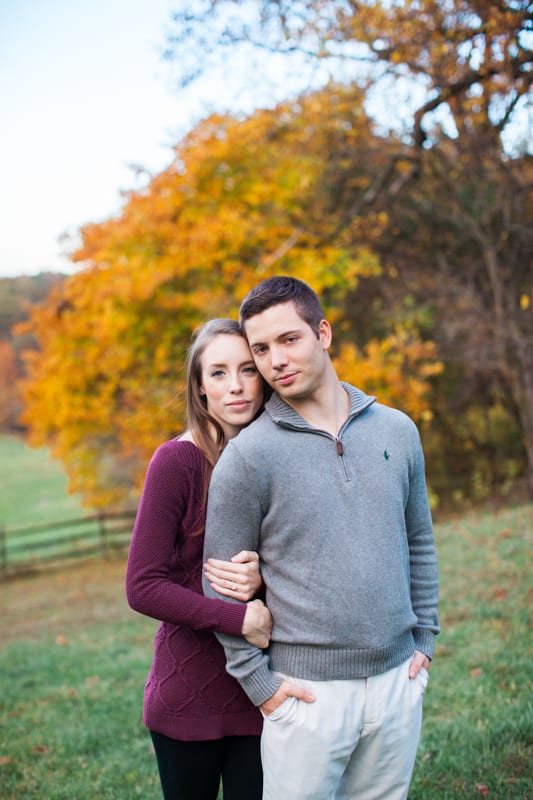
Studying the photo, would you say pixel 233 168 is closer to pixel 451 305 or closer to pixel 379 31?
pixel 451 305

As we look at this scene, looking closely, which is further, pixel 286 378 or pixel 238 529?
pixel 286 378

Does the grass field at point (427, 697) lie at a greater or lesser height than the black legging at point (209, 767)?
lesser

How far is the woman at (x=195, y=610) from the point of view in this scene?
2.18 meters

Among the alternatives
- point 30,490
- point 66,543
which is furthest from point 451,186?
point 30,490

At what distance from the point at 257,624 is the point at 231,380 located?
80 cm

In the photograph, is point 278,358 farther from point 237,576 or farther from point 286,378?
point 237,576

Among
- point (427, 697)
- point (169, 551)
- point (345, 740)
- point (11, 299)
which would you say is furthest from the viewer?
point (11, 299)

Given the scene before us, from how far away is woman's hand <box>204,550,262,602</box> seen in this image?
84.6 inches

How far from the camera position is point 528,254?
38.5 feet

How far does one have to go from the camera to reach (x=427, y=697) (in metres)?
4.58

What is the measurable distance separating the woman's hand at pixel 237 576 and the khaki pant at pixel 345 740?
298 millimetres

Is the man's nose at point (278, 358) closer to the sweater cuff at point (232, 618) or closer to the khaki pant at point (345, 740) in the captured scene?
the sweater cuff at point (232, 618)

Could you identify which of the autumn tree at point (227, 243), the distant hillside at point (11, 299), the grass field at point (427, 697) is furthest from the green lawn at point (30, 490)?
the grass field at point (427, 697)

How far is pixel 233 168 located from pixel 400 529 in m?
11.1
